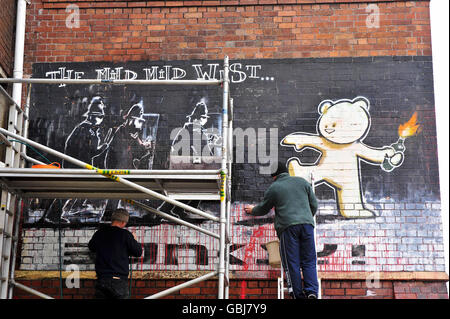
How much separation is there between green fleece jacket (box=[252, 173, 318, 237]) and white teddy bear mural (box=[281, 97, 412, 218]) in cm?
115

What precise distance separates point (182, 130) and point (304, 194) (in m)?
2.35

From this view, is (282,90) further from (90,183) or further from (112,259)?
(112,259)

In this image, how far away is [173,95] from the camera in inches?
396

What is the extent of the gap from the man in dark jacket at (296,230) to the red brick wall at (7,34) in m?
4.40

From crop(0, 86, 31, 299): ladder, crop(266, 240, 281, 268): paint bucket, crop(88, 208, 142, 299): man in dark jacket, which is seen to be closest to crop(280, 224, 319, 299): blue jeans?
crop(266, 240, 281, 268): paint bucket

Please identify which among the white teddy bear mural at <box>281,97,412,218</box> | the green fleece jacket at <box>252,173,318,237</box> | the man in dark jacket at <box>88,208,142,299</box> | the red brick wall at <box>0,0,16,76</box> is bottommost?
the man in dark jacket at <box>88,208,142,299</box>

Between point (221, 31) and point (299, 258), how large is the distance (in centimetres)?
380

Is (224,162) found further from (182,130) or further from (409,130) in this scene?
(409,130)

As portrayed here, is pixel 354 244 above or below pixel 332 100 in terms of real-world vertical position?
below

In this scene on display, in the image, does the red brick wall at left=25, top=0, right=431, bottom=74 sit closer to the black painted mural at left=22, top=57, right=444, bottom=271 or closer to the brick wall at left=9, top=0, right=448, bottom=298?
the brick wall at left=9, top=0, right=448, bottom=298

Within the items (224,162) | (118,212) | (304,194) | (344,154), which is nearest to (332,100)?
(344,154)

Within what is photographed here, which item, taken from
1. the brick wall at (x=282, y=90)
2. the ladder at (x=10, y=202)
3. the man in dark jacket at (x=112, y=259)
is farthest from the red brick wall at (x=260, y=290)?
the man in dark jacket at (x=112, y=259)

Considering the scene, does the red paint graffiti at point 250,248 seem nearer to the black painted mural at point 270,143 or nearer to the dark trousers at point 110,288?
the black painted mural at point 270,143

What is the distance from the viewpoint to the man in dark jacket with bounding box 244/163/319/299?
797cm
